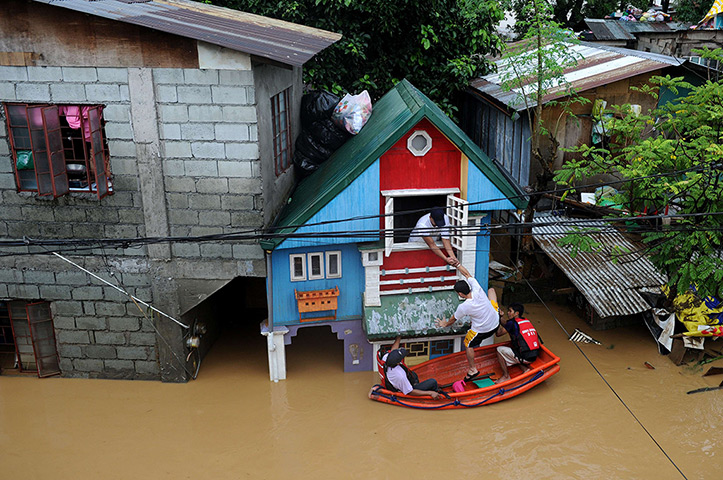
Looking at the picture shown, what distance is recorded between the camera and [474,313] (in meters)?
10.2

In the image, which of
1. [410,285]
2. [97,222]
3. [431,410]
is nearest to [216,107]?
[97,222]

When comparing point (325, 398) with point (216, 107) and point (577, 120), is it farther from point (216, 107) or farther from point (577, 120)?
point (577, 120)

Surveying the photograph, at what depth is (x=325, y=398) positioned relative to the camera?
10695mm

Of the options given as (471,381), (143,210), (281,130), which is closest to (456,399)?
(471,381)

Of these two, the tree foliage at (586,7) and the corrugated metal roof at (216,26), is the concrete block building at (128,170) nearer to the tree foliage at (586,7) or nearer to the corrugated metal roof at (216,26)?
the corrugated metal roof at (216,26)

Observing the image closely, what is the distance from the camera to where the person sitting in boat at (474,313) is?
33.4 ft

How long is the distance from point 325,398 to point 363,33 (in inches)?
352

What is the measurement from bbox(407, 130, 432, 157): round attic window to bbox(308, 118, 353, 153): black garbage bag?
2.56 m

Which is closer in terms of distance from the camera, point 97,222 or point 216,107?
point 216,107

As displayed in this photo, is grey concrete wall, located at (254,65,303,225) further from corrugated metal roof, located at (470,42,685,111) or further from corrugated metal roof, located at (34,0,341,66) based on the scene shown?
corrugated metal roof, located at (470,42,685,111)

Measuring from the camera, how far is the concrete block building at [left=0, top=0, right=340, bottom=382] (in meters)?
9.47

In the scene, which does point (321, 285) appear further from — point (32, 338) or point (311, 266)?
point (32, 338)

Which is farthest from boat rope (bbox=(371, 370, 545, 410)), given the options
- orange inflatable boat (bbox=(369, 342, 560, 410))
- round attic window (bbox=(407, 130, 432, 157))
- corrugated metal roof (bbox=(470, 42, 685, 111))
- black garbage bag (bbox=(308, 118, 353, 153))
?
corrugated metal roof (bbox=(470, 42, 685, 111))

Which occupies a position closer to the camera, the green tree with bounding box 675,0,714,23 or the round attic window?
the round attic window
